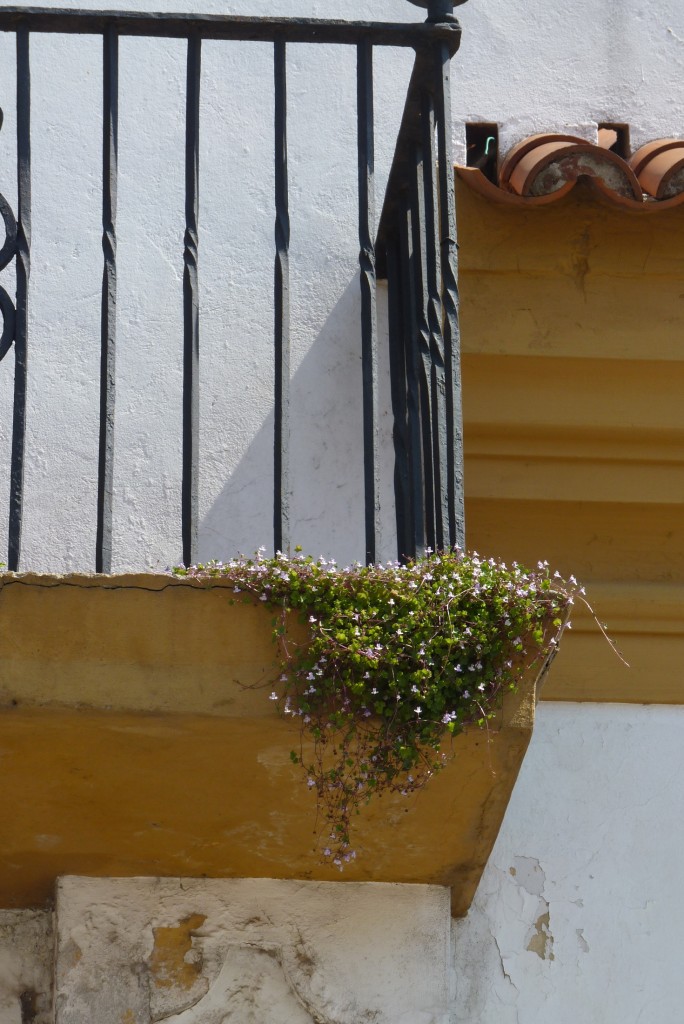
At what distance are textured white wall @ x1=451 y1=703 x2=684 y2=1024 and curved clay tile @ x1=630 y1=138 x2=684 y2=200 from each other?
1.09m

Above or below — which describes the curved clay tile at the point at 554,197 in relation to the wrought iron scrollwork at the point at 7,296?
above

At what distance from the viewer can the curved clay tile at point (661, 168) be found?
321 centimetres

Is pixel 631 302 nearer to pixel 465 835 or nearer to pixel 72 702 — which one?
pixel 465 835

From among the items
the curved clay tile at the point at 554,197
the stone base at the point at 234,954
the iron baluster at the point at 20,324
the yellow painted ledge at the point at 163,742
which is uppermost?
the curved clay tile at the point at 554,197

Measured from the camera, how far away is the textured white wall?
9.96 feet

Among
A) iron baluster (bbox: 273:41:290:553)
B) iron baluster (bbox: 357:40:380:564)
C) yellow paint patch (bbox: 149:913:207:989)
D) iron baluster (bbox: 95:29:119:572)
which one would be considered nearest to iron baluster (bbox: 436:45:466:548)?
iron baluster (bbox: 357:40:380:564)

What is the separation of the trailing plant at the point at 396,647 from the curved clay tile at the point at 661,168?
1168 mm

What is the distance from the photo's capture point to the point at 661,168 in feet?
10.8

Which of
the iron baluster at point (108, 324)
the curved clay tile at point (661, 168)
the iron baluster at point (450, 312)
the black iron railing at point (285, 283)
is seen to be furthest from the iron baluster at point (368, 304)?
the curved clay tile at point (661, 168)

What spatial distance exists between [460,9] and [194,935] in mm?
2271

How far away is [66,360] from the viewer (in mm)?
3463

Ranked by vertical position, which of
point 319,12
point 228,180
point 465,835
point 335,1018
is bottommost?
point 335,1018

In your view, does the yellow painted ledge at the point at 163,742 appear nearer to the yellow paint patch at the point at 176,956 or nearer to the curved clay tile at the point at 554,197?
the yellow paint patch at the point at 176,956

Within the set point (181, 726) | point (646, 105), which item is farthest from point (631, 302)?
point (181, 726)
